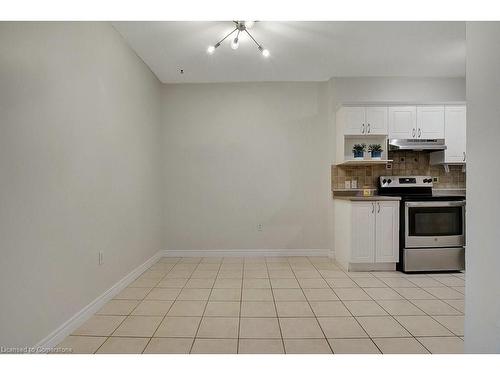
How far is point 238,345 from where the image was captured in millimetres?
1772

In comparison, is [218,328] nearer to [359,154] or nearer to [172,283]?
[172,283]

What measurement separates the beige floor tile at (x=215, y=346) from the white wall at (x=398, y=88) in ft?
10.9

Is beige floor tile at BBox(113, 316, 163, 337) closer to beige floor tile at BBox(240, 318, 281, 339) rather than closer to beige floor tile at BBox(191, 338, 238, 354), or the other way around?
beige floor tile at BBox(191, 338, 238, 354)

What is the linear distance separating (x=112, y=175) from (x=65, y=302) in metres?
1.16

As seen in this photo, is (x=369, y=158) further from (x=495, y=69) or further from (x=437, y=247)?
(x=495, y=69)

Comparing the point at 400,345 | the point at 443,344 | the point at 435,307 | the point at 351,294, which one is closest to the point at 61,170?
the point at 400,345

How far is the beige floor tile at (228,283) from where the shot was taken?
2.87m

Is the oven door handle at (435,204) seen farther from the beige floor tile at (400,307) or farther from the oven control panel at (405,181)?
the beige floor tile at (400,307)

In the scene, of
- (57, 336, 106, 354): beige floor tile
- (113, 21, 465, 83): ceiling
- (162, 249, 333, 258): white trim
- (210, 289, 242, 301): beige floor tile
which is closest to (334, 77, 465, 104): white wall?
(113, 21, 465, 83): ceiling

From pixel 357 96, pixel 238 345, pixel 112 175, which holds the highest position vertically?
pixel 357 96

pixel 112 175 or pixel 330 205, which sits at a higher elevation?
pixel 112 175

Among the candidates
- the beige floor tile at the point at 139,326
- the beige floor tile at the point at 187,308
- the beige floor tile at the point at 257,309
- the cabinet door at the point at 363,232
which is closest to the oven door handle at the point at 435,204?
the cabinet door at the point at 363,232

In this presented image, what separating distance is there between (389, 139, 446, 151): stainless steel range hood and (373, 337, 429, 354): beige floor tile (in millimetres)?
2516
